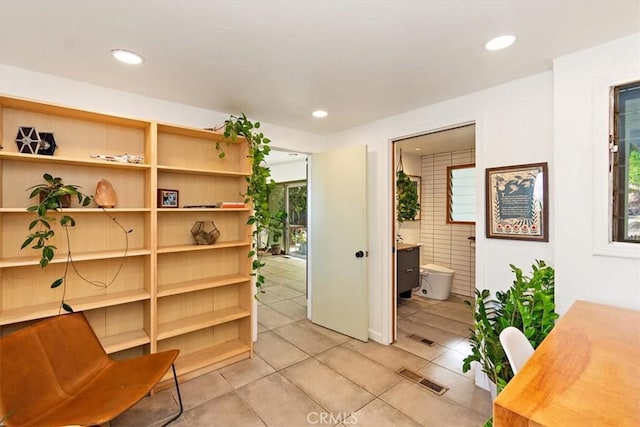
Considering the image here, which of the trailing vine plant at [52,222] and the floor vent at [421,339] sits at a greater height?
the trailing vine plant at [52,222]

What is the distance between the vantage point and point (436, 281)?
4.50 metres

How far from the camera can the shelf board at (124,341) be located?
2180 millimetres

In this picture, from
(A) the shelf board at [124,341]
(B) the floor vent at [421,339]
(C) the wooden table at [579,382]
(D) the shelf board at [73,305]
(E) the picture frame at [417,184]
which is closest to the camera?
(C) the wooden table at [579,382]

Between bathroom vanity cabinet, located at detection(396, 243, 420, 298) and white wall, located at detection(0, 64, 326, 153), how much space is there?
251 cm

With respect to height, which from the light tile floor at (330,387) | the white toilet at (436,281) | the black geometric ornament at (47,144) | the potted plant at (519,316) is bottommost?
the light tile floor at (330,387)

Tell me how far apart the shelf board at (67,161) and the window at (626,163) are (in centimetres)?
306

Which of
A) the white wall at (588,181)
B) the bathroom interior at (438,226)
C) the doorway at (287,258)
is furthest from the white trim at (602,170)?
the doorway at (287,258)

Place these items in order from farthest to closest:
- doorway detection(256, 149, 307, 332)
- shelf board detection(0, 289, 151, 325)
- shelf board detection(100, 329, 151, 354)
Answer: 1. doorway detection(256, 149, 307, 332)
2. shelf board detection(100, 329, 151, 354)
3. shelf board detection(0, 289, 151, 325)

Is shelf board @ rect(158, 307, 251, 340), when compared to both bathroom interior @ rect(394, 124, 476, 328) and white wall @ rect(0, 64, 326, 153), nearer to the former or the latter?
white wall @ rect(0, 64, 326, 153)

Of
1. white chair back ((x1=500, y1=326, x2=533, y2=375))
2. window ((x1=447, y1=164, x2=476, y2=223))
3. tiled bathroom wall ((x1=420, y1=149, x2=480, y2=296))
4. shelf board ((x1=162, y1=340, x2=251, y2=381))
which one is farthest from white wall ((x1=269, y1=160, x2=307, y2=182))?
white chair back ((x1=500, y1=326, x2=533, y2=375))

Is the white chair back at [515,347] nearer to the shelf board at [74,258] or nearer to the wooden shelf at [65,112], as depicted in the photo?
the shelf board at [74,258]

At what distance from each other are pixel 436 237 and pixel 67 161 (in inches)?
191

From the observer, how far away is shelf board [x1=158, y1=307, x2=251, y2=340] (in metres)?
2.44

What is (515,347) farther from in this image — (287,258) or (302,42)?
(287,258)
